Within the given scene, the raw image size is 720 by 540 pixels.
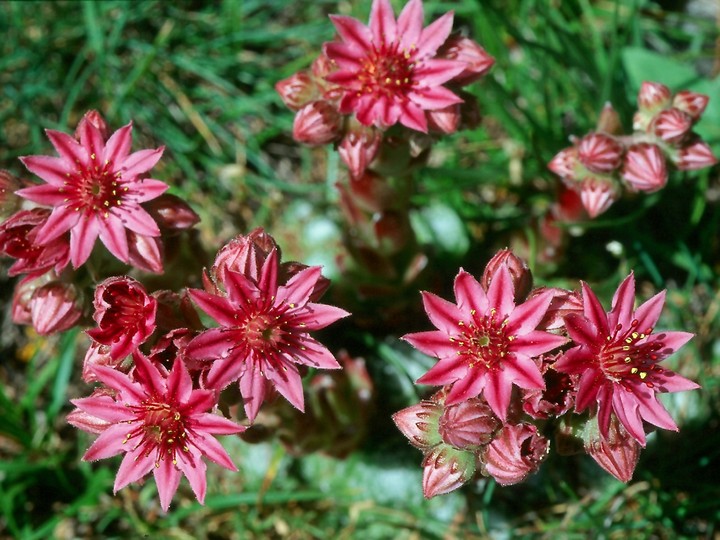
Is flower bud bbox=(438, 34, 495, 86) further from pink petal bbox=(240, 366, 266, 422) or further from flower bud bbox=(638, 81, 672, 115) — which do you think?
pink petal bbox=(240, 366, 266, 422)

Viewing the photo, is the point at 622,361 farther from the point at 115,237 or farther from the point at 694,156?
the point at 115,237

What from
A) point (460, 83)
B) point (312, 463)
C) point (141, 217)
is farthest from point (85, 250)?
point (312, 463)

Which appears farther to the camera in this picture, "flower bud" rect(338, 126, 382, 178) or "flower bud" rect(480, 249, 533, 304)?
"flower bud" rect(338, 126, 382, 178)

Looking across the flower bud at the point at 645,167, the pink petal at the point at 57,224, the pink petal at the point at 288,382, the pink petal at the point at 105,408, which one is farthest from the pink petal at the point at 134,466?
the flower bud at the point at 645,167

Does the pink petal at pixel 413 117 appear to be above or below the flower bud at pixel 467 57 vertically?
below

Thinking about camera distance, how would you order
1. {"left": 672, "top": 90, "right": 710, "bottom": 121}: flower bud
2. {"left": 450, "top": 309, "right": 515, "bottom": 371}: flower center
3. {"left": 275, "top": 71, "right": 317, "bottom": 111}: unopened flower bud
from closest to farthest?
1. {"left": 450, "top": 309, "right": 515, "bottom": 371}: flower center
2. {"left": 275, "top": 71, "right": 317, "bottom": 111}: unopened flower bud
3. {"left": 672, "top": 90, "right": 710, "bottom": 121}: flower bud

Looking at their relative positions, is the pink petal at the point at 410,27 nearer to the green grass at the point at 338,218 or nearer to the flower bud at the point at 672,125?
the green grass at the point at 338,218

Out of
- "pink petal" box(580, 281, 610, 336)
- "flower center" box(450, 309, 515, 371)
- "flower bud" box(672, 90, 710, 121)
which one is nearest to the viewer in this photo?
"pink petal" box(580, 281, 610, 336)

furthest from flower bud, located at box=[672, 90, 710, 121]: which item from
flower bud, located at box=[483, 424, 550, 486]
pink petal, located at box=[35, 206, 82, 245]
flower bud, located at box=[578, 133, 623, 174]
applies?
pink petal, located at box=[35, 206, 82, 245]
